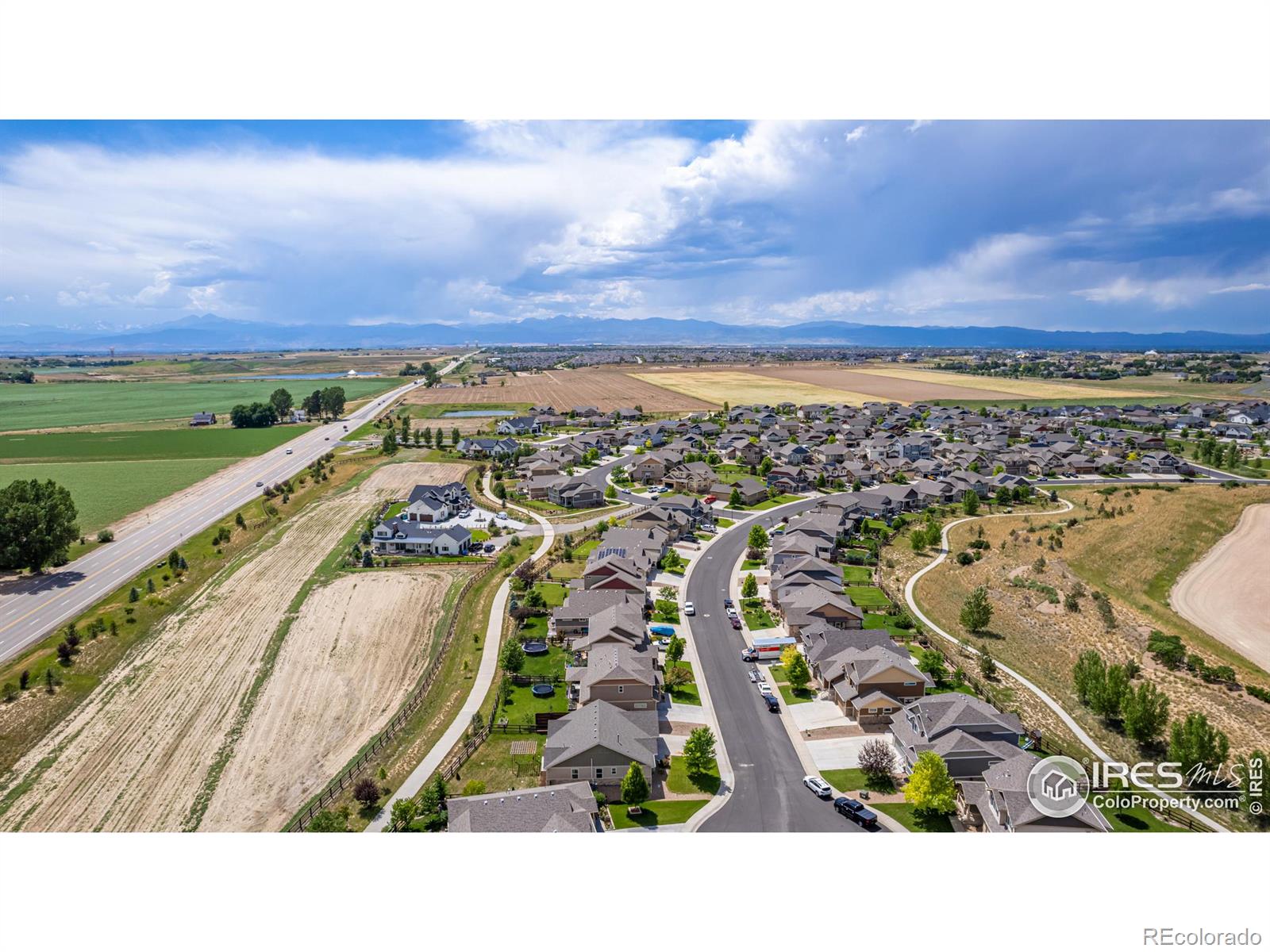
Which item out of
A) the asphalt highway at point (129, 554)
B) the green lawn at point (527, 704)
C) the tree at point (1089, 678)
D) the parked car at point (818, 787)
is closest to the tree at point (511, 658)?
the green lawn at point (527, 704)

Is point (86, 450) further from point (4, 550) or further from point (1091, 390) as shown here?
point (1091, 390)

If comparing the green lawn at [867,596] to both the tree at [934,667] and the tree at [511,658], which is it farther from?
the tree at [511,658]

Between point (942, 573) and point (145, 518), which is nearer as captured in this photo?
point (942, 573)

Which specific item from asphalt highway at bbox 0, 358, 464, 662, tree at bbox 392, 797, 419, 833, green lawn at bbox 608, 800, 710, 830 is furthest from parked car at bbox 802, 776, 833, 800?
asphalt highway at bbox 0, 358, 464, 662

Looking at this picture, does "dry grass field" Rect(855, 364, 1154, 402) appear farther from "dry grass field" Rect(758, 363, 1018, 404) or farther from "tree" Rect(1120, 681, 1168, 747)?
"tree" Rect(1120, 681, 1168, 747)

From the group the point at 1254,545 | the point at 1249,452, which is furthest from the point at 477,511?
the point at 1249,452
